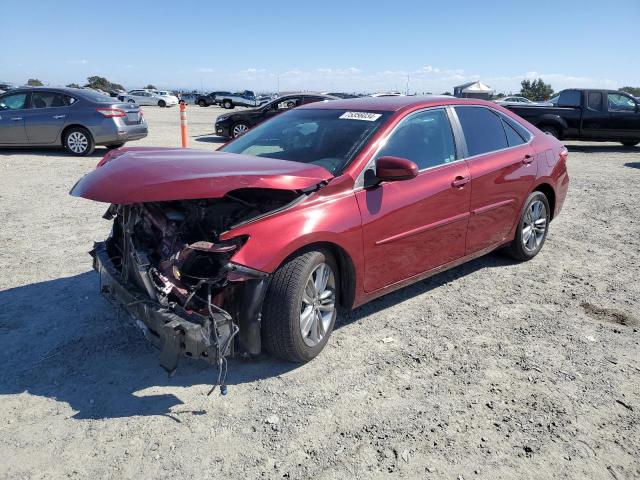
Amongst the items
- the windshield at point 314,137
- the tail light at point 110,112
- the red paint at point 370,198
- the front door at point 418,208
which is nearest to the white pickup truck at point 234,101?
the tail light at point 110,112

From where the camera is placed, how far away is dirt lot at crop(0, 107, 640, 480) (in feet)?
8.41

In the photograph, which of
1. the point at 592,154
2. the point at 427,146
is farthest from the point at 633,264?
the point at 592,154

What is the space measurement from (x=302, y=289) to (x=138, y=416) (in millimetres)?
1157

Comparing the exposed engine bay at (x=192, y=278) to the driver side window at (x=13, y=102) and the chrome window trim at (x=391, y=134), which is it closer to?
the chrome window trim at (x=391, y=134)

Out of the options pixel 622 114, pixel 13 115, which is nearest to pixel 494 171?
pixel 13 115

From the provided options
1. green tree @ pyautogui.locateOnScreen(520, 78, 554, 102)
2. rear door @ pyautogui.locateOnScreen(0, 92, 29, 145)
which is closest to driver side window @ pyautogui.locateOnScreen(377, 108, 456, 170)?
rear door @ pyautogui.locateOnScreen(0, 92, 29, 145)

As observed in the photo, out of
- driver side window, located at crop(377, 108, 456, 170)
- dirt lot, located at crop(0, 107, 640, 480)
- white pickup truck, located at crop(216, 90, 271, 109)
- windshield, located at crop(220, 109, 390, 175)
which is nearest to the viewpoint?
dirt lot, located at crop(0, 107, 640, 480)

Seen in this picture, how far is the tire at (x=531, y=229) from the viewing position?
5.15 m

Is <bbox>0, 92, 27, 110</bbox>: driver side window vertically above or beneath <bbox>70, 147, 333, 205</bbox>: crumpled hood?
above

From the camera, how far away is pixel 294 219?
3182 mm

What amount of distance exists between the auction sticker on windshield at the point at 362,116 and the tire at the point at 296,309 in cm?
124

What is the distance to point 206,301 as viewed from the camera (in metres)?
2.97

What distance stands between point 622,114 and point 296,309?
49.6 ft

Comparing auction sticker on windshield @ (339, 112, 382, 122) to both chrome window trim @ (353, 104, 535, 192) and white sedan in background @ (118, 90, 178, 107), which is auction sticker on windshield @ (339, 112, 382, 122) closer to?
chrome window trim @ (353, 104, 535, 192)
